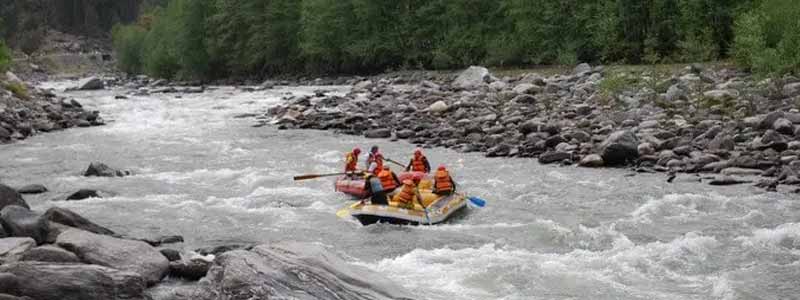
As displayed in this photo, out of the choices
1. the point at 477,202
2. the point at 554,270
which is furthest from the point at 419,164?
the point at 554,270

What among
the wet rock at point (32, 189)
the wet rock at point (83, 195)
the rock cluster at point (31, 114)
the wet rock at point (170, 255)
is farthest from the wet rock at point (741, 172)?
the rock cluster at point (31, 114)

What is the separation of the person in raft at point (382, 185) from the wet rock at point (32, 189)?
7.15 meters

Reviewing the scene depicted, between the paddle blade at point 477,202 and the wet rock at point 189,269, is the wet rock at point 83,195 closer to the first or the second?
the paddle blade at point 477,202

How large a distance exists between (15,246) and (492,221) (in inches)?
306

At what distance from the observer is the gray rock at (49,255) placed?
8.60 meters

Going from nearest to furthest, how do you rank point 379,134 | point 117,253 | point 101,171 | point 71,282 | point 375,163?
point 71,282 < point 117,253 < point 375,163 < point 101,171 < point 379,134

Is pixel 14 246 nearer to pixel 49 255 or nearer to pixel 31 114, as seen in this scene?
pixel 49 255

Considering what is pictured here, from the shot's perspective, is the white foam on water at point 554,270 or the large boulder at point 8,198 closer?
the white foam on water at point 554,270

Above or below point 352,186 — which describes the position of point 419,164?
above

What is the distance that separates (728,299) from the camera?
31.9 feet

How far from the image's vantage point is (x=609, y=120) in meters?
21.5

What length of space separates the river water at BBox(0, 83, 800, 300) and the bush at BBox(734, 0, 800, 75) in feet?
32.4

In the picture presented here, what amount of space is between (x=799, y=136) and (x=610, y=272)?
8806 millimetres

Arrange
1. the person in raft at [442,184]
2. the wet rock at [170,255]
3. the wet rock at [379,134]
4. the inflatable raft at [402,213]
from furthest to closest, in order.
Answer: the wet rock at [379,134] < the person in raft at [442,184] < the inflatable raft at [402,213] < the wet rock at [170,255]
